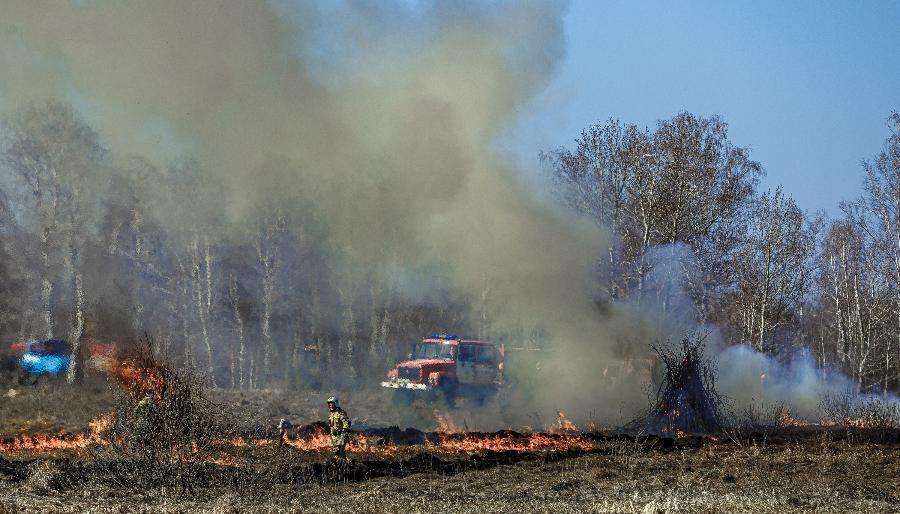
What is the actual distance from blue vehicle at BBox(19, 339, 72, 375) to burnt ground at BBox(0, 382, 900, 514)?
18.1 meters

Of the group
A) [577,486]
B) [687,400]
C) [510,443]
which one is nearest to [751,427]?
[687,400]

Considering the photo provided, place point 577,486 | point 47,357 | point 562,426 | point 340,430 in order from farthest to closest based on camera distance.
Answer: point 47,357
point 562,426
point 340,430
point 577,486

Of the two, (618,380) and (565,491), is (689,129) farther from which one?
(565,491)

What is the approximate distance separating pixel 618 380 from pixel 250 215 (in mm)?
18736

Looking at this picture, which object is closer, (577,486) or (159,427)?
(159,427)

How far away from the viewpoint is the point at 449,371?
32.4 m

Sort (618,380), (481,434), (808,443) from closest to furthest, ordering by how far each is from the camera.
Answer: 1. (808,443)
2. (481,434)
3. (618,380)

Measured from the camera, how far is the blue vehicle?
39188 millimetres

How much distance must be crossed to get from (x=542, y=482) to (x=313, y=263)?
3123cm

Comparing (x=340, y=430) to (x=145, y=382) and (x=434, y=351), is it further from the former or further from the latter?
(x=434, y=351)

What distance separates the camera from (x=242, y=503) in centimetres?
1511

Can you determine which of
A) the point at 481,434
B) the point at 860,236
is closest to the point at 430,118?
Result: the point at 481,434

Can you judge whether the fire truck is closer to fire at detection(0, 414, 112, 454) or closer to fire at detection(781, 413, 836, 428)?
fire at detection(781, 413, 836, 428)

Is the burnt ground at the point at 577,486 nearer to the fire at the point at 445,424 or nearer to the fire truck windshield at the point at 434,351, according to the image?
the fire at the point at 445,424
